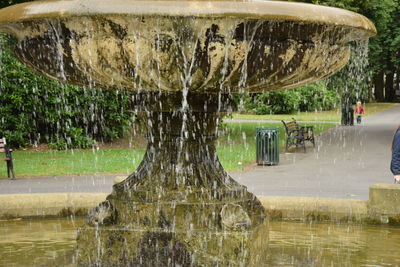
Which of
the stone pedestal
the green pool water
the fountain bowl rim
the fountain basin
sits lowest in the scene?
the green pool water

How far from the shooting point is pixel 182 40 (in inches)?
171

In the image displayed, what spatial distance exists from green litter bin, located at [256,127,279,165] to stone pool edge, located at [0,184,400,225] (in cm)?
781

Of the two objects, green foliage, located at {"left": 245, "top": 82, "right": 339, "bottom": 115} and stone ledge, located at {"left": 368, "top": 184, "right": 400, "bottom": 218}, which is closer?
stone ledge, located at {"left": 368, "top": 184, "right": 400, "bottom": 218}

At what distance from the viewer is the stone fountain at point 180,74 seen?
168 inches

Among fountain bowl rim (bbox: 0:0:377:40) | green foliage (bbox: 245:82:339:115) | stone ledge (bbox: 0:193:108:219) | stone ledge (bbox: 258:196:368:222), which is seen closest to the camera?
fountain bowl rim (bbox: 0:0:377:40)

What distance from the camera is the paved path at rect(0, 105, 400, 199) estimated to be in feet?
37.6

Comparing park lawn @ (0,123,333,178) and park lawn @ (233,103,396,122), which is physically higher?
park lawn @ (0,123,333,178)

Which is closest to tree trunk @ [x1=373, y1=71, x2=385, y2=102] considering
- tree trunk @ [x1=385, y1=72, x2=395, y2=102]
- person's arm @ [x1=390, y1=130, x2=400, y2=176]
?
tree trunk @ [x1=385, y1=72, x2=395, y2=102]

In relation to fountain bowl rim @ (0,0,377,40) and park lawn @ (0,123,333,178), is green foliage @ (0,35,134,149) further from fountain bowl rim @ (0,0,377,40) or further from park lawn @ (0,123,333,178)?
fountain bowl rim @ (0,0,377,40)

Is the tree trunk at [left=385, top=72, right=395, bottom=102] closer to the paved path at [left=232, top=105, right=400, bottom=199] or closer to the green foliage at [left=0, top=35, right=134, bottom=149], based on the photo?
the paved path at [left=232, top=105, right=400, bottom=199]

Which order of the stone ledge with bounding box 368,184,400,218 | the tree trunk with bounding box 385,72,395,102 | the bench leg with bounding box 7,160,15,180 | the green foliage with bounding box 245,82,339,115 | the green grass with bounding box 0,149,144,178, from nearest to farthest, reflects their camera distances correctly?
the stone ledge with bounding box 368,184,400,218 → the bench leg with bounding box 7,160,15,180 → the green grass with bounding box 0,149,144,178 → the green foliage with bounding box 245,82,339,115 → the tree trunk with bounding box 385,72,395,102

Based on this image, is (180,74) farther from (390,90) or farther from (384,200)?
(390,90)

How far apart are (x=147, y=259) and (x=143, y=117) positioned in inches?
49.7

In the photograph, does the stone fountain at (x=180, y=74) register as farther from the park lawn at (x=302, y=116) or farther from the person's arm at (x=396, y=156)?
the park lawn at (x=302, y=116)
